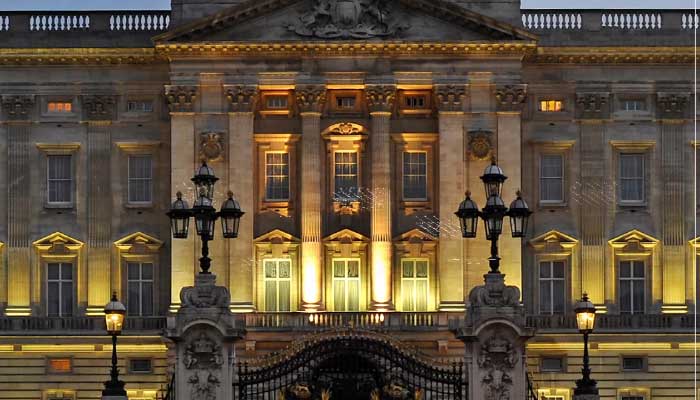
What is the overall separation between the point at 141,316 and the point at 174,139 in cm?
724

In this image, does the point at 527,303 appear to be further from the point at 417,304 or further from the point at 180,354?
the point at 180,354

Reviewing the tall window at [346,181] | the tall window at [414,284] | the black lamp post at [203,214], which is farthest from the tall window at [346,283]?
the black lamp post at [203,214]

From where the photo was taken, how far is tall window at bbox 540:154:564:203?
246 ft

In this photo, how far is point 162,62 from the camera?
74750 mm

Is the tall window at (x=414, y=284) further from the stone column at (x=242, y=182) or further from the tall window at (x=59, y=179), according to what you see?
the tall window at (x=59, y=179)

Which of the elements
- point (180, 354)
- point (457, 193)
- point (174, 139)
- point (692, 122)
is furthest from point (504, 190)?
point (180, 354)

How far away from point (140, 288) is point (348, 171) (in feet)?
31.7

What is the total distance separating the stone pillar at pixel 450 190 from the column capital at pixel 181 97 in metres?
9.63

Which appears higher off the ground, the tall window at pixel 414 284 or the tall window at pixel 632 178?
the tall window at pixel 632 178

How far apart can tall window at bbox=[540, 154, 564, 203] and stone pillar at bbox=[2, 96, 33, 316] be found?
20.8 m

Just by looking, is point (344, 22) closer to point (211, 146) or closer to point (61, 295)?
point (211, 146)

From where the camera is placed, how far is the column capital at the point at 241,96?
73.0m

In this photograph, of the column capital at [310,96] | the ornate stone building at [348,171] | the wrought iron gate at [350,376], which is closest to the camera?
the wrought iron gate at [350,376]

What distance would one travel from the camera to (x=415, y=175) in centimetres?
7412
